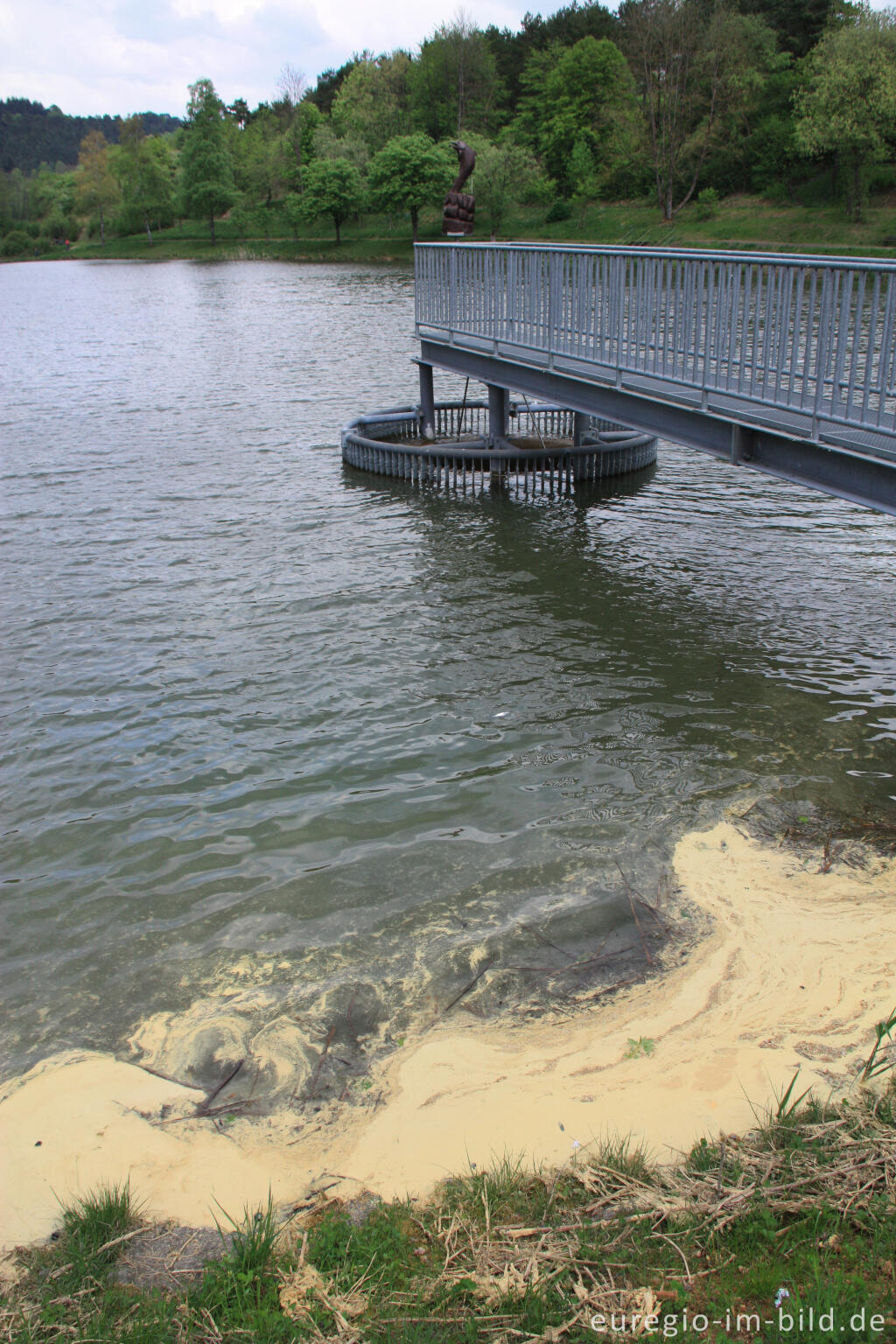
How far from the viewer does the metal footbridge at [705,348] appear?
7168mm

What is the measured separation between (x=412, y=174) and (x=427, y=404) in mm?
68955

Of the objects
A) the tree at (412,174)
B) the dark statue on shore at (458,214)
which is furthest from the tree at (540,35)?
the dark statue on shore at (458,214)

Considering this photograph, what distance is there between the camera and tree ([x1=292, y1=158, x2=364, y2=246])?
8281 centimetres

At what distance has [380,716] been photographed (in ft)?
27.5

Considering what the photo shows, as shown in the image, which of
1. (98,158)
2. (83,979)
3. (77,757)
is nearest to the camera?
Answer: (83,979)

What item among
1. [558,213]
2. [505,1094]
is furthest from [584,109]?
[505,1094]

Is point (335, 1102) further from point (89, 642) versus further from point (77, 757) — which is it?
point (89, 642)

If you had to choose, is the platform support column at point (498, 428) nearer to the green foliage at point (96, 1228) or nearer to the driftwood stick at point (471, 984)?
the driftwood stick at point (471, 984)

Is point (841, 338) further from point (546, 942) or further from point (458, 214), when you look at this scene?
point (458, 214)

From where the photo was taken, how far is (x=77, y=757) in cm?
786

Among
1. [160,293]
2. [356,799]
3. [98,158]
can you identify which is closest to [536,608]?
[356,799]

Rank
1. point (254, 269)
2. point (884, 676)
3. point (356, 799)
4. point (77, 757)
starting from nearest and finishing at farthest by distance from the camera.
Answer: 1. point (356, 799)
2. point (77, 757)
3. point (884, 676)
4. point (254, 269)

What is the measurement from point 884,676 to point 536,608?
3665 mm

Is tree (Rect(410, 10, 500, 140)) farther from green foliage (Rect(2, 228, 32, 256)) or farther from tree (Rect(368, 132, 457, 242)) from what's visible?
green foliage (Rect(2, 228, 32, 256))
